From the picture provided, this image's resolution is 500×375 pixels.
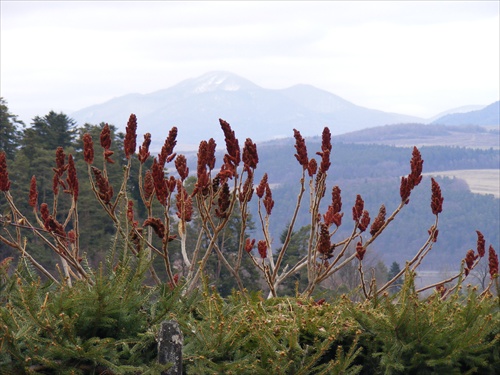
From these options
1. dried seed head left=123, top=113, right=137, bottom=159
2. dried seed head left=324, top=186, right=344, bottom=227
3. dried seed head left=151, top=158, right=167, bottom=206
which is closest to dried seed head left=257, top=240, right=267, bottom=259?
dried seed head left=324, top=186, right=344, bottom=227

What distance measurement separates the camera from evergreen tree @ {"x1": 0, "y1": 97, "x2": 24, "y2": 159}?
40.0 metres

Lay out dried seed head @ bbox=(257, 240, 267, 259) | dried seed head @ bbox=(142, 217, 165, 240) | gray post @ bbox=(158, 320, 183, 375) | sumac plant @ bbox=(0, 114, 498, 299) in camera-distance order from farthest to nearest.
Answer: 1. dried seed head @ bbox=(257, 240, 267, 259)
2. sumac plant @ bbox=(0, 114, 498, 299)
3. dried seed head @ bbox=(142, 217, 165, 240)
4. gray post @ bbox=(158, 320, 183, 375)

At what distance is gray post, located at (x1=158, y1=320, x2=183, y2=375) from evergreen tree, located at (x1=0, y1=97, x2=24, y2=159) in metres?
38.3

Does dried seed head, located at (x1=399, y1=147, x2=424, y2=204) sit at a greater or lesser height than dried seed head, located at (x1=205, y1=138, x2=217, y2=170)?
lesser

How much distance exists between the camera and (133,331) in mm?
3523

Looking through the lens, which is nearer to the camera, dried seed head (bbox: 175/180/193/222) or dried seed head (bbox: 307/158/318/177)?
dried seed head (bbox: 175/180/193/222)

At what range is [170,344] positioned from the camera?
3324 mm

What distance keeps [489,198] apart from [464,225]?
49.9 ft

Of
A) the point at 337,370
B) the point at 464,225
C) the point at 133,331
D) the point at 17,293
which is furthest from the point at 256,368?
the point at 464,225

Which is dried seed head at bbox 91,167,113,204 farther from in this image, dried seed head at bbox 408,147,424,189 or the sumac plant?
dried seed head at bbox 408,147,424,189

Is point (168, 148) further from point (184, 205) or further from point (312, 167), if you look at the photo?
point (312, 167)

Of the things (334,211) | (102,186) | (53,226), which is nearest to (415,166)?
(334,211)

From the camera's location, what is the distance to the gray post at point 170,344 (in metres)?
3.32

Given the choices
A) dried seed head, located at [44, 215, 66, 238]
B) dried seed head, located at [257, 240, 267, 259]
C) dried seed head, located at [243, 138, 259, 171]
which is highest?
dried seed head, located at [243, 138, 259, 171]
